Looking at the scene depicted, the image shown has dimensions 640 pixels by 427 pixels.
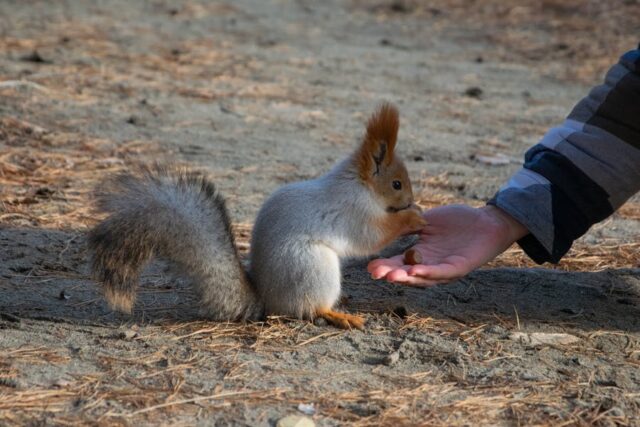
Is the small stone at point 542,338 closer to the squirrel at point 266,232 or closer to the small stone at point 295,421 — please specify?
the squirrel at point 266,232

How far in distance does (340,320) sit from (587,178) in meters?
0.74

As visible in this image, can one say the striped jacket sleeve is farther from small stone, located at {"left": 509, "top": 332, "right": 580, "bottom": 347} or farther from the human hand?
small stone, located at {"left": 509, "top": 332, "right": 580, "bottom": 347}

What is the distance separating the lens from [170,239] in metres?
2.07

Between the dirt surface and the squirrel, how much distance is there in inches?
3.0

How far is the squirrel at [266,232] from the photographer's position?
2020mm

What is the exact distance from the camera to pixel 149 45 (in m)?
5.93

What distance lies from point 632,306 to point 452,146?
1.80 meters

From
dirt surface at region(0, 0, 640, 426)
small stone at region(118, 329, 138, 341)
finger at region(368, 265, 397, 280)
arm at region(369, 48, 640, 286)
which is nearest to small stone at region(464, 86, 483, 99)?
dirt surface at region(0, 0, 640, 426)

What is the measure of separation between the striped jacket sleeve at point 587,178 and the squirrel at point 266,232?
289 mm

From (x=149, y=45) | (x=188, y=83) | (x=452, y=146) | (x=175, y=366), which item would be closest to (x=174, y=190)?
(x=175, y=366)

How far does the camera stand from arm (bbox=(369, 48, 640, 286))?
2326mm

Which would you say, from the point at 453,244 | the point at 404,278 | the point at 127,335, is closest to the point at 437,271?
the point at 404,278

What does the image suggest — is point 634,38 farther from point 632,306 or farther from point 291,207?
point 291,207

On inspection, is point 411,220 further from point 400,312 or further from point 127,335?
point 127,335
